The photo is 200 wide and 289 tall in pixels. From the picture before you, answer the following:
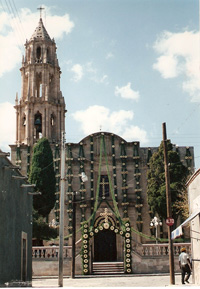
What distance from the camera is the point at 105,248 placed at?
3906 cm

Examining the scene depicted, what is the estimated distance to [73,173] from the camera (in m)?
43.2

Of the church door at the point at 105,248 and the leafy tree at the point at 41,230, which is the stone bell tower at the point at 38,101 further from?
the church door at the point at 105,248

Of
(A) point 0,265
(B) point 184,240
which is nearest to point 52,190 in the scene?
(B) point 184,240

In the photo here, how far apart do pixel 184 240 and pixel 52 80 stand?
74.3ft

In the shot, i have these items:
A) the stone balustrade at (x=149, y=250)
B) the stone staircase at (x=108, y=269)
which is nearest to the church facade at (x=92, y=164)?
the stone staircase at (x=108, y=269)

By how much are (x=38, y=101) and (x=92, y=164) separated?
29.7ft

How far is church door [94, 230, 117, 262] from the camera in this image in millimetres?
38719

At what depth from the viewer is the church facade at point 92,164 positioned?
133 ft

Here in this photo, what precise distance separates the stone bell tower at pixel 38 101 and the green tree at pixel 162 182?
10432mm

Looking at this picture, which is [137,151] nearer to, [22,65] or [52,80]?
[52,80]

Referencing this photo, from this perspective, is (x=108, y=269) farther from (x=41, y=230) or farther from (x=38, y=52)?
(x=38, y=52)

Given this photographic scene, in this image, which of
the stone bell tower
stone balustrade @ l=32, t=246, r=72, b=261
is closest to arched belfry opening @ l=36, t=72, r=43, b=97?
the stone bell tower

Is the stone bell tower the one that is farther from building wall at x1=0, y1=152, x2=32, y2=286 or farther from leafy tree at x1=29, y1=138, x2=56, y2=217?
building wall at x1=0, y1=152, x2=32, y2=286

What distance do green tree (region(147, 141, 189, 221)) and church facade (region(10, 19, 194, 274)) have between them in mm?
2326
